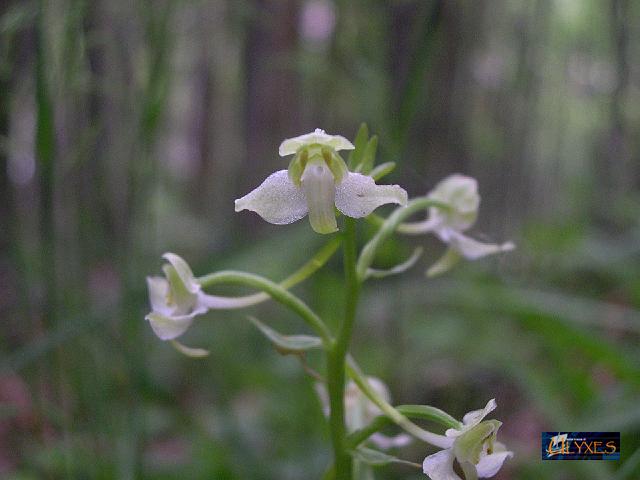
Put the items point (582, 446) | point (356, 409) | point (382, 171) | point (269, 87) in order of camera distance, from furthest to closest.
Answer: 1. point (269, 87)
2. point (582, 446)
3. point (356, 409)
4. point (382, 171)

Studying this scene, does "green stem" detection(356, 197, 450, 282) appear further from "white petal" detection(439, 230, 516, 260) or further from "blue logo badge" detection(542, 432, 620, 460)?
"blue logo badge" detection(542, 432, 620, 460)

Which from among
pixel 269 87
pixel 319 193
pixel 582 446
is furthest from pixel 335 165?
pixel 269 87

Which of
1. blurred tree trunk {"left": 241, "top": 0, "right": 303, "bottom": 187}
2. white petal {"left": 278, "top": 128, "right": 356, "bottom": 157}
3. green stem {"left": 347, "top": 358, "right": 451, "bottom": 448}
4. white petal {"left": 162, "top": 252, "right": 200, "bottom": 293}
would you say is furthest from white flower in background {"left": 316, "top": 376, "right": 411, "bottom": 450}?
blurred tree trunk {"left": 241, "top": 0, "right": 303, "bottom": 187}

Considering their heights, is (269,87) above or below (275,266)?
above

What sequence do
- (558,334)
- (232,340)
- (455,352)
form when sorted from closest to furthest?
(558,334) < (455,352) < (232,340)

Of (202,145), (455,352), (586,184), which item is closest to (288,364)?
(455,352)

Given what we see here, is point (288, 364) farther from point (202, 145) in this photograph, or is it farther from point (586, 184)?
point (202, 145)

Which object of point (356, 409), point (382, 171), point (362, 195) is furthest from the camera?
point (356, 409)

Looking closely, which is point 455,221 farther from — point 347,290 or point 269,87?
point 269,87
